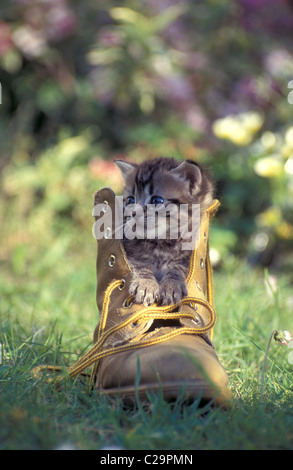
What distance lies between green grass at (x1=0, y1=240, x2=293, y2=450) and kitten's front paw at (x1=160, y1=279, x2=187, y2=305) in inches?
13.0

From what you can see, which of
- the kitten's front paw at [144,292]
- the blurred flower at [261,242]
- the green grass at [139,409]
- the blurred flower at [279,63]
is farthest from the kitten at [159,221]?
the blurred flower at [279,63]

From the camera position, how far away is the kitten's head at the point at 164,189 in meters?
1.86

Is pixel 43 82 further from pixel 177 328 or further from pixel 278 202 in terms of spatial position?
pixel 177 328

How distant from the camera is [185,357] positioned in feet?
4.55

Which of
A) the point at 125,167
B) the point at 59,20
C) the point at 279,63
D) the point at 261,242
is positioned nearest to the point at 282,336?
the point at 125,167

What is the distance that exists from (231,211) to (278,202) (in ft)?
1.54

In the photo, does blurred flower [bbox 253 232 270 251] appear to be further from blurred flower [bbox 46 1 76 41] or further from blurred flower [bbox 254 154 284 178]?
blurred flower [bbox 46 1 76 41]

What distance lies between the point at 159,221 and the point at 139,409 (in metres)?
0.74

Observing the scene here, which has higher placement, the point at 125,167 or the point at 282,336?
the point at 125,167

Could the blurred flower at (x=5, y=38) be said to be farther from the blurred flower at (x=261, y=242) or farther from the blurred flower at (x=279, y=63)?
the blurred flower at (x=261, y=242)

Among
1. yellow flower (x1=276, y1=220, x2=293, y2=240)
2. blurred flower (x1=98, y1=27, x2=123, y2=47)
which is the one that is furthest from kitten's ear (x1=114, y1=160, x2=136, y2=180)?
blurred flower (x1=98, y1=27, x2=123, y2=47)

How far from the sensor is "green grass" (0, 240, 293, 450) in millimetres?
1190

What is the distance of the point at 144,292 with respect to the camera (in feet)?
5.27

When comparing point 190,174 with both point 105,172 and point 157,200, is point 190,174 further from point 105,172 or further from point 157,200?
point 105,172
